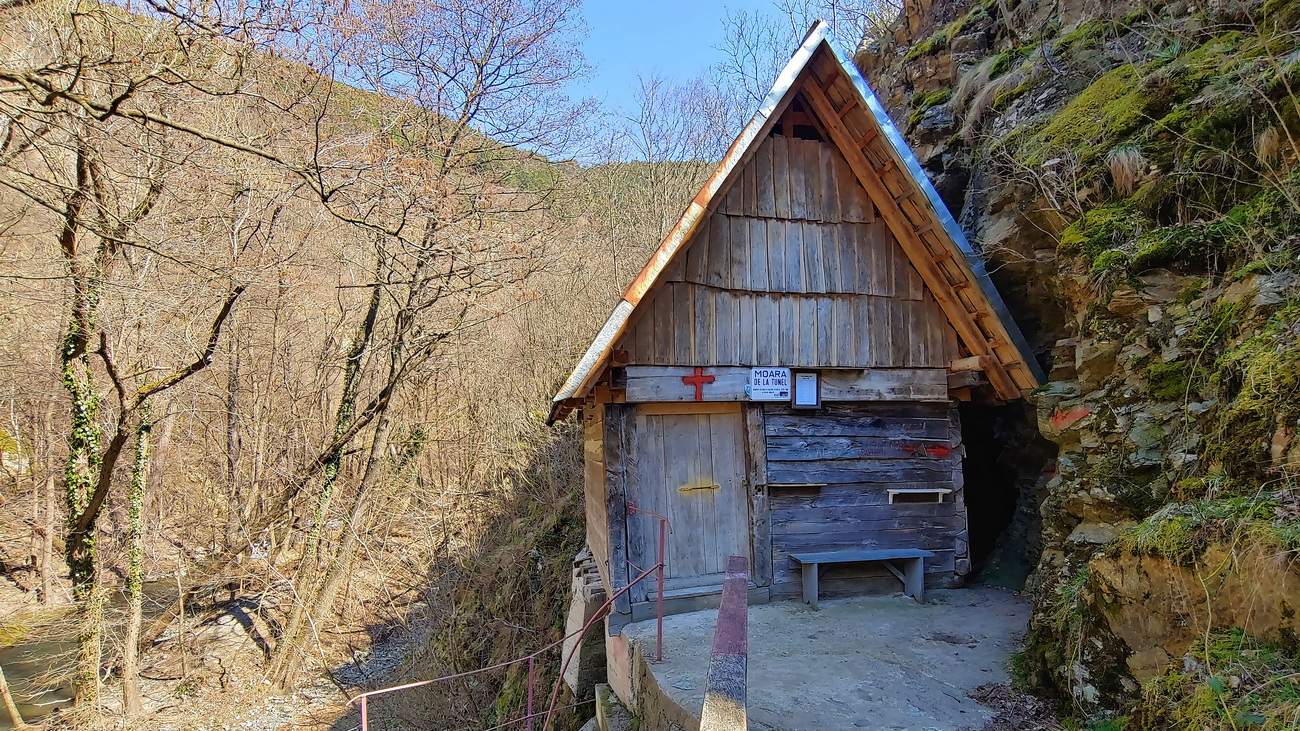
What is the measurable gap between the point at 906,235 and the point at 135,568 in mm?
12379

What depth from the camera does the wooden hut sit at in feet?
21.0

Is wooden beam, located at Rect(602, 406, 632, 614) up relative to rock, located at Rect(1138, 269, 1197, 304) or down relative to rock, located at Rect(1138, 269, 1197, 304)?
down

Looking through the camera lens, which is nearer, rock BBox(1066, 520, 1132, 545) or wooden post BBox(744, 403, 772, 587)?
rock BBox(1066, 520, 1132, 545)

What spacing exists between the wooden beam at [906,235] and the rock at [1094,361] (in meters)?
1.46

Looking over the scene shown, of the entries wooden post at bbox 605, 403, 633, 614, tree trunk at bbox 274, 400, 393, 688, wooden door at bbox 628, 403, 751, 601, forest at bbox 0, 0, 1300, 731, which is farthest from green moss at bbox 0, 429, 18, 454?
wooden door at bbox 628, 403, 751, 601

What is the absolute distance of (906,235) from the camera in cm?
695

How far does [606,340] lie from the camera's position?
5.73 meters

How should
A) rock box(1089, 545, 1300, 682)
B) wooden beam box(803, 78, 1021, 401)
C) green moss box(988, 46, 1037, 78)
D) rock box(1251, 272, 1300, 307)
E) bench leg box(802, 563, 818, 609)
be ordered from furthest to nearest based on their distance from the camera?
green moss box(988, 46, 1037, 78) → wooden beam box(803, 78, 1021, 401) → bench leg box(802, 563, 818, 609) → rock box(1251, 272, 1300, 307) → rock box(1089, 545, 1300, 682)

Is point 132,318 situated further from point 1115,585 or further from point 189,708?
point 1115,585

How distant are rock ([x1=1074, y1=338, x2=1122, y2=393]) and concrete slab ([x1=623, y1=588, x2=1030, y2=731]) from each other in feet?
7.41

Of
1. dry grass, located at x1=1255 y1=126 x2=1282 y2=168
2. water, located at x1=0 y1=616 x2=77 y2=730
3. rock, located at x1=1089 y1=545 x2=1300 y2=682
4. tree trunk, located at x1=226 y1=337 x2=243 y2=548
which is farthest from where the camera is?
tree trunk, located at x1=226 y1=337 x2=243 y2=548

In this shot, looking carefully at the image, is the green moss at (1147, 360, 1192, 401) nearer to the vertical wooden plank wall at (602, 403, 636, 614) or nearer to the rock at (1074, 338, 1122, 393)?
the rock at (1074, 338, 1122, 393)

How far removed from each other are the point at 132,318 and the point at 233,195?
214cm

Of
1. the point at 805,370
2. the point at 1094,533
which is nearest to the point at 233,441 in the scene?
the point at 805,370
